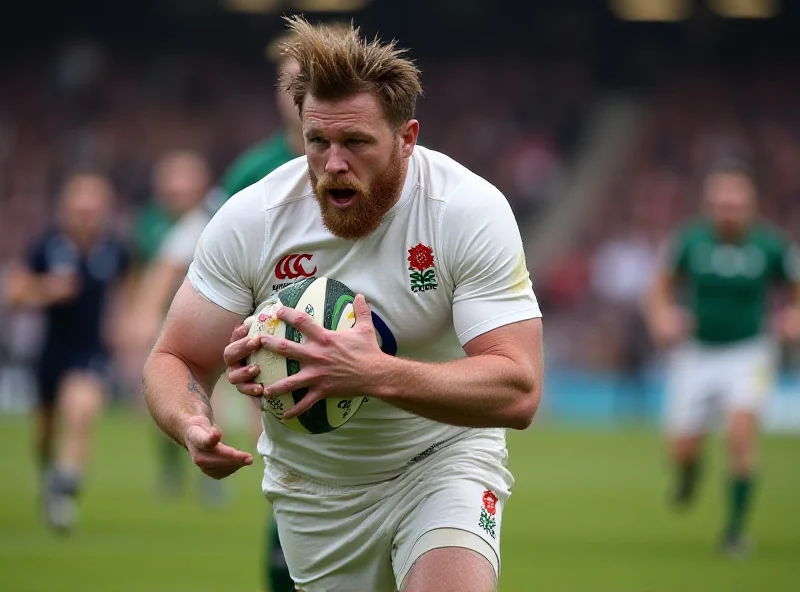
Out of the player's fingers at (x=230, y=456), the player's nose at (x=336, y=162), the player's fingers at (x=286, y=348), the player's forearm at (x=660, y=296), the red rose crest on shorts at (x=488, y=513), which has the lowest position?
the player's forearm at (x=660, y=296)

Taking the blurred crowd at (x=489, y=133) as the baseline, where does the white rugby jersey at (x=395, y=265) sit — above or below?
above

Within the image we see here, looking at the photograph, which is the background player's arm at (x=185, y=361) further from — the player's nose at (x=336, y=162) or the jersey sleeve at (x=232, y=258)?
the player's nose at (x=336, y=162)

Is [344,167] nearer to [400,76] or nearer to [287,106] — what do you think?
[400,76]

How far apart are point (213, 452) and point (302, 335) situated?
46 centimetres

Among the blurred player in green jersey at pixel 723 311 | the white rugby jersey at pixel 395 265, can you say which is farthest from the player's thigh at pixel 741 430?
the white rugby jersey at pixel 395 265

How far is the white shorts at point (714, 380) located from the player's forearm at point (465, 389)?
7.20 metres

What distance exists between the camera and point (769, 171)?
28.7m

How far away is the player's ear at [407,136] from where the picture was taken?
467 cm

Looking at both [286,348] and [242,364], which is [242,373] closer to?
[242,364]

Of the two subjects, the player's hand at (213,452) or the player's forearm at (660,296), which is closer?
the player's hand at (213,452)

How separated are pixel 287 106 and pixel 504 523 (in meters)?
5.76

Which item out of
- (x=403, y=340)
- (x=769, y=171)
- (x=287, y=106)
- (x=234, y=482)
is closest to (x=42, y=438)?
(x=234, y=482)

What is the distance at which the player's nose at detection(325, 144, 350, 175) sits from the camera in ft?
14.7

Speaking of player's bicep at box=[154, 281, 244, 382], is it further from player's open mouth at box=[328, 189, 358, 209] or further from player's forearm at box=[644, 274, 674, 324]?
player's forearm at box=[644, 274, 674, 324]
